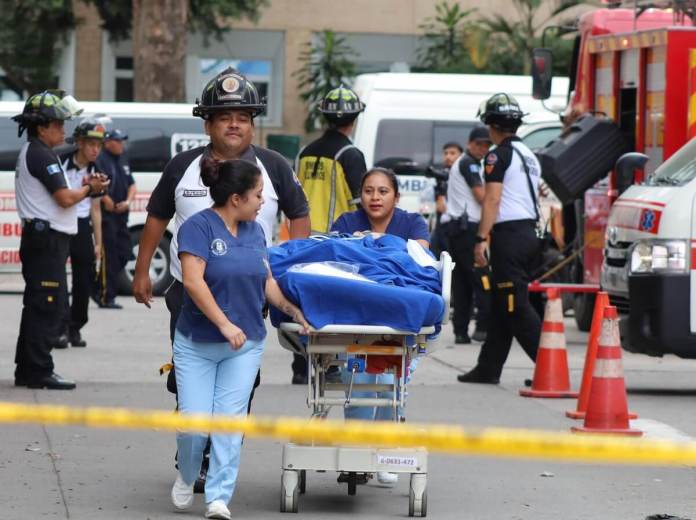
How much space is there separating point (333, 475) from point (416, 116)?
1187 centimetres

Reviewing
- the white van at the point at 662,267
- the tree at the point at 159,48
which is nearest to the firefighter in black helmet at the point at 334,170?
the white van at the point at 662,267

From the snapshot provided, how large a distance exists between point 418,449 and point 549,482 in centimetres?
115

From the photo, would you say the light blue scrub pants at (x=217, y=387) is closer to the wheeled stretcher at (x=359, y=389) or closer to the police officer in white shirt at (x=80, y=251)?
the wheeled stretcher at (x=359, y=389)

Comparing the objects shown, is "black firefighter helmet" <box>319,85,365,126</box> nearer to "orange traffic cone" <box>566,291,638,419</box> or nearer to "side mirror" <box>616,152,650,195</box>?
"orange traffic cone" <box>566,291,638,419</box>

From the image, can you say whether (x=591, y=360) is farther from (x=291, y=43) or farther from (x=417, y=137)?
(x=291, y=43)

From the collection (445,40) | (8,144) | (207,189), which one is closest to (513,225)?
(207,189)

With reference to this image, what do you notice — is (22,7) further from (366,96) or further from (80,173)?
(80,173)

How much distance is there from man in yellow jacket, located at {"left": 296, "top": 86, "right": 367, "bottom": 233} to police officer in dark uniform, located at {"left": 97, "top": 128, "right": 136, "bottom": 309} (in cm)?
607

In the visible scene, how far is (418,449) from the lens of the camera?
6.58 meters

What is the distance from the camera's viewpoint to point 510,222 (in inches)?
419

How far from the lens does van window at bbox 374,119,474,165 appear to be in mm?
19047

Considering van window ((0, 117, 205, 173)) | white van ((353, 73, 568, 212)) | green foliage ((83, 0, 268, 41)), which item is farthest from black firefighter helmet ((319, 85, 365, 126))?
green foliage ((83, 0, 268, 41))

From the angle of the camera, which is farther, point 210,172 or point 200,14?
point 200,14

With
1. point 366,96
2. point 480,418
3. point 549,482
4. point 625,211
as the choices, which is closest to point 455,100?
point 366,96
